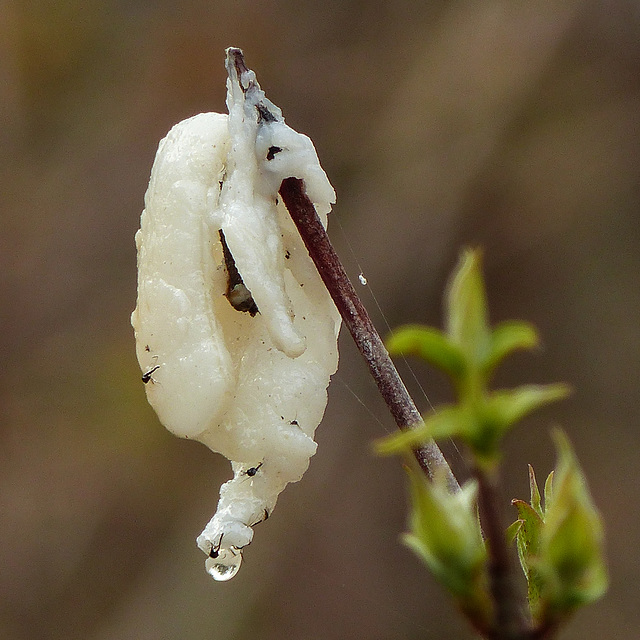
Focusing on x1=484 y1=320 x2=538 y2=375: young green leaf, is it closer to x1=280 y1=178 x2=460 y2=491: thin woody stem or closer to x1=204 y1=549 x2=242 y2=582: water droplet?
x1=280 y1=178 x2=460 y2=491: thin woody stem

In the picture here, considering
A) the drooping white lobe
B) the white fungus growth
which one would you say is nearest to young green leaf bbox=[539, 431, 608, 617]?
the white fungus growth

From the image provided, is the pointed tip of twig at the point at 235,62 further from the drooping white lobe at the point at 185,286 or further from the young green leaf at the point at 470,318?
the young green leaf at the point at 470,318

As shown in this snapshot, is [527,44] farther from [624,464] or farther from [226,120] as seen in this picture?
[226,120]

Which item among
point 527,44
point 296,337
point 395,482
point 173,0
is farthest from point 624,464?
point 296,337

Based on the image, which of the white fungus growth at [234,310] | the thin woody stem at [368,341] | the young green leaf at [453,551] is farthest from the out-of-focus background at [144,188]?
the young green leaf at [453,551]

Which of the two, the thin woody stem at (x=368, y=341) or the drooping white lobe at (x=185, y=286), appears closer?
the thin woody stem at (x=368, y=341)
